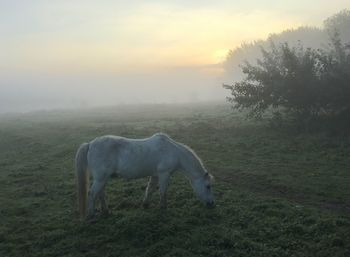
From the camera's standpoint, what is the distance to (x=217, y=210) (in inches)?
503

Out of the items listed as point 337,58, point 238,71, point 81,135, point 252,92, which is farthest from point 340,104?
point 238,71

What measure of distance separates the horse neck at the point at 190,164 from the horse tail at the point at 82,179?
2887mm

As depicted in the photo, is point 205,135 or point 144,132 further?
point 144,132

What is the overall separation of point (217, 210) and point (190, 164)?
5.27 ft

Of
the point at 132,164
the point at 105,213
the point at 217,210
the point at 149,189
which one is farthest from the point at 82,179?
the point at 217,210

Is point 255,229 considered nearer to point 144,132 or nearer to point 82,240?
point 82,240

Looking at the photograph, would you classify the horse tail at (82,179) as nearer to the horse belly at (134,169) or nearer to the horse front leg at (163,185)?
the horse belly at (134,169)

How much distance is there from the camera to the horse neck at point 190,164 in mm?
13000

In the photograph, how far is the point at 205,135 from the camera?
93.4 feet

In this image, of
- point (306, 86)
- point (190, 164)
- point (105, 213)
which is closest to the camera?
point (105, 213)

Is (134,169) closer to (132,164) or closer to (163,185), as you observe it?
(132,164)

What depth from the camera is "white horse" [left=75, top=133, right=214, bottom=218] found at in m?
12.3

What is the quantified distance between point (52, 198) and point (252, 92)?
54.6 ft

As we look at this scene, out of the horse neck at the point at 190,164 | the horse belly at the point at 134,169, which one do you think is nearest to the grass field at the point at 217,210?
the horse neck at the point at 190,164
